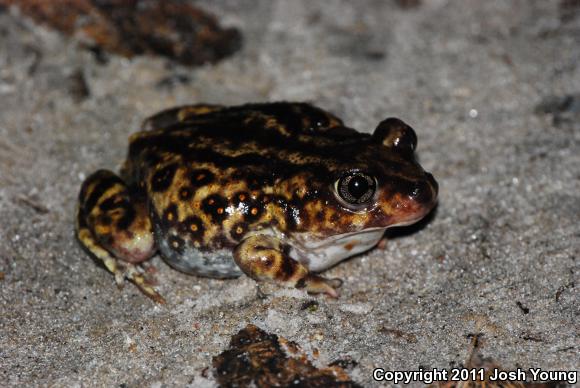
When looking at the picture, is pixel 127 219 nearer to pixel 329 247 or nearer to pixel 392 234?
pixel 329 247

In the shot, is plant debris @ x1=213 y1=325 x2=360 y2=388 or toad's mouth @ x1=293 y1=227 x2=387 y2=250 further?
toad's mouth @ x1=293 y1=227 x2=387 y2=250

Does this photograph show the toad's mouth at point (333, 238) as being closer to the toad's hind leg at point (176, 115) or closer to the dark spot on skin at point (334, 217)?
the dark spot on skin at point (334, 217)

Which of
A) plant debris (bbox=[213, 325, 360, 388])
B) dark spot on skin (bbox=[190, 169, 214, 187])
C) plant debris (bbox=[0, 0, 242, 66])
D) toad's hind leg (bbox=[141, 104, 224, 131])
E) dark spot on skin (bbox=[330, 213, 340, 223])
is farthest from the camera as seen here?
plant debris (bbox=[0, 0, 242, 66])

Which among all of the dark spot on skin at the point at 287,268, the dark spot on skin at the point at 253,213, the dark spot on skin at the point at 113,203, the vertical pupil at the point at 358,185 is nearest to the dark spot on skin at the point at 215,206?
the dark spot on skin at the point at 253,213

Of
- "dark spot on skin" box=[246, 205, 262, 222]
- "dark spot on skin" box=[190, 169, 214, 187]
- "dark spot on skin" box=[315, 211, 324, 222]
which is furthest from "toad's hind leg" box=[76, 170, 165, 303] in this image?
"dark spot on skin" box=[315, 211, 324, 222]

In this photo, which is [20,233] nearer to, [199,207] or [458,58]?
[199,207]

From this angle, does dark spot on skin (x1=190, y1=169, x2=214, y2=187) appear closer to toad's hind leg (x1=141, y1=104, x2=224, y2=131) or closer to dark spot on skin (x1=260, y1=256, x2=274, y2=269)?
dark spot on skin (x1=260, y1=256, x2=274, y2=269)

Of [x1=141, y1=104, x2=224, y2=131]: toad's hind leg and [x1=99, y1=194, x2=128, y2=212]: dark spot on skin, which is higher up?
[x1=141, y1=104, x2=224, y2=131]: toad's hind leg

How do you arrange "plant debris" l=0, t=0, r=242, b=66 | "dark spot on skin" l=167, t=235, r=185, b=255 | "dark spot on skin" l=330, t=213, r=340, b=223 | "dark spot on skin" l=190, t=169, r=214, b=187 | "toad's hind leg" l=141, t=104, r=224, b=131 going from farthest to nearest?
"plant debris" l=0, t=0, r=242, b=66 < "toad's hind leg" l=141, t=104, r=224, b=131 < "dark spot on skin" l=167, t=235, r=185, b=255 < "dark spot on skin" l=190, t=169, r=214, b=187 < "dark spot on skin" l=330, t=213, r=340, b=223
